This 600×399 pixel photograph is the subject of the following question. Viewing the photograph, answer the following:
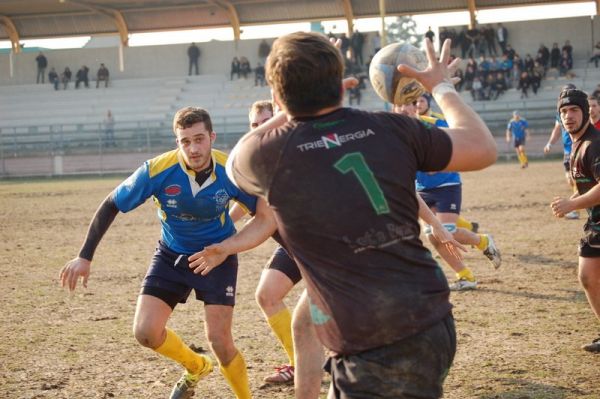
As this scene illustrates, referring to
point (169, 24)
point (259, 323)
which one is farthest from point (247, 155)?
point (169, 24)

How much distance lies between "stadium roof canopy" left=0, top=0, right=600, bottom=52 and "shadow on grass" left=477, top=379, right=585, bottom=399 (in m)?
38.1

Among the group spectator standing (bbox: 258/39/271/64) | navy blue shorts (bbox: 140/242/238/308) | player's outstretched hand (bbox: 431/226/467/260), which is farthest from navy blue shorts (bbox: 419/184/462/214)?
spectator standing (bbox: 258/39/271/64)


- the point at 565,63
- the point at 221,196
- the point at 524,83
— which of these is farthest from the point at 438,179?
the point at 565,63

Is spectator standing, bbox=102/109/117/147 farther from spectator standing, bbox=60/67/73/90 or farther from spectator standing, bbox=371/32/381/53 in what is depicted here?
spectator standing, bbox=371/32/381/53

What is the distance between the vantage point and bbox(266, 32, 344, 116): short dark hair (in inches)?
106

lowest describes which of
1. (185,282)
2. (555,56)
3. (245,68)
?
(185,282)

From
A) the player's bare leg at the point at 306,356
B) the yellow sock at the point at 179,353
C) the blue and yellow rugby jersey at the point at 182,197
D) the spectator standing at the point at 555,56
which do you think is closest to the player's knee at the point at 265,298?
the blue and yellow rugby jersey at the point at 182,197

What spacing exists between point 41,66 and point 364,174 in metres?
46.3

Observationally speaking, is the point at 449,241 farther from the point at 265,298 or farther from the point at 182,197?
the point at 182,197

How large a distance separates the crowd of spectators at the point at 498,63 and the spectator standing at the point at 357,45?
419cm

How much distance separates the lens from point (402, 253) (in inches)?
109

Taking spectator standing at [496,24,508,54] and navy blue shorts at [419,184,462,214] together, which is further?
spectator standing at [496,24,508,54]

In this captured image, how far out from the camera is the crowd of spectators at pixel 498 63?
36.6m

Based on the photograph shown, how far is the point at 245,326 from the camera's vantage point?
7320 millimetres
